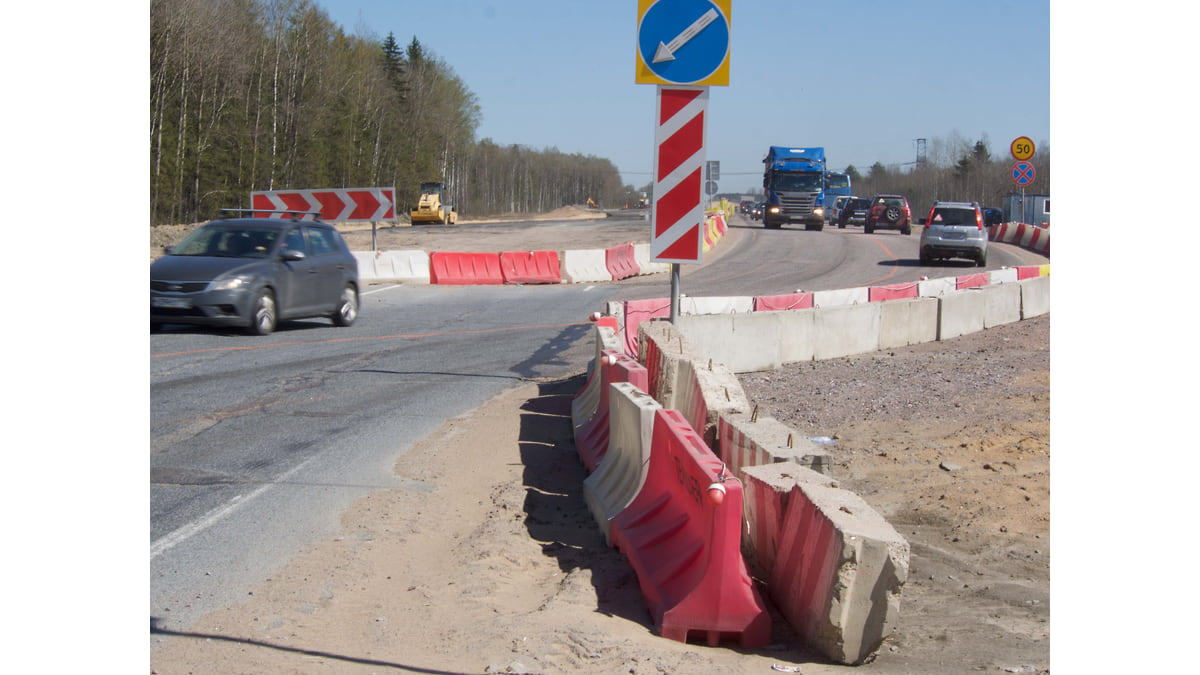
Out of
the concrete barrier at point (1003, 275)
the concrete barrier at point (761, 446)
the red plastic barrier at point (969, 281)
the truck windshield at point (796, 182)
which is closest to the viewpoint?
the concrete barrier at point (761, 446)

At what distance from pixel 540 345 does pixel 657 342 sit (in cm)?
665

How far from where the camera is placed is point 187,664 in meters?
4.13

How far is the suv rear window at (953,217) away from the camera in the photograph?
1252 inches

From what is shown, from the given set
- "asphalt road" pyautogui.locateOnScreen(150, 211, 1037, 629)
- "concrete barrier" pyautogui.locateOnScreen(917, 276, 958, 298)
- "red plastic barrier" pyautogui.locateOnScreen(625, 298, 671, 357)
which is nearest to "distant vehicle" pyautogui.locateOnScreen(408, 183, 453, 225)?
"asphalt road" pyautogui.locateOnScreen(150, 211, 1037, 629)

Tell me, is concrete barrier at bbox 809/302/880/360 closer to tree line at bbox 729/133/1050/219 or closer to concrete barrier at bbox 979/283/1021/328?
concrete barrier at bbox 979/283/1021/328

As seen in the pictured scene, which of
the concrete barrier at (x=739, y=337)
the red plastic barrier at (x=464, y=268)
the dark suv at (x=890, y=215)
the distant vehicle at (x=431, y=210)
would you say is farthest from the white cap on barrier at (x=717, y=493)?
the distant vehicle at (x=431, y=210)

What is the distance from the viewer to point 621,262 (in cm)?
3206

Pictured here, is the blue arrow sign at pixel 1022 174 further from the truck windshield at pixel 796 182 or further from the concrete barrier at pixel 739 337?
the concrete barrier at pixel 739 337

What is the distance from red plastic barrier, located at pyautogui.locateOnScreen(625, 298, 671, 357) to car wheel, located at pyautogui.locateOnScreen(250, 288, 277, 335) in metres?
5.53

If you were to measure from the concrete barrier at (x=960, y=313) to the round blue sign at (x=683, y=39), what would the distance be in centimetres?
1178

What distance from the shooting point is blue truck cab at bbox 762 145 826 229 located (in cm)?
4916

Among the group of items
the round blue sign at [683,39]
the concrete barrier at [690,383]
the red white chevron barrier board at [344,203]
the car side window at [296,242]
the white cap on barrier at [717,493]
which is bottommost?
the white cap on barrier at [717,493]
